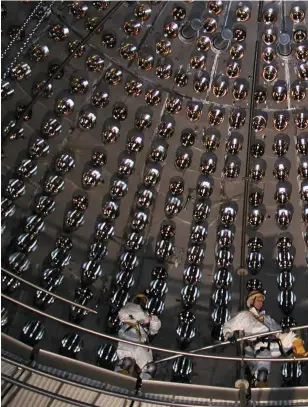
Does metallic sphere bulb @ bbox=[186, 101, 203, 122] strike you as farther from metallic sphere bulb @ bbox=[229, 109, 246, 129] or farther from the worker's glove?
the worker's glove

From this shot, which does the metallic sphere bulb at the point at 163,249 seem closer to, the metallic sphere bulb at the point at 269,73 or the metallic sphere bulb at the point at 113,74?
the metallic sphere bulb at the point at 113,74

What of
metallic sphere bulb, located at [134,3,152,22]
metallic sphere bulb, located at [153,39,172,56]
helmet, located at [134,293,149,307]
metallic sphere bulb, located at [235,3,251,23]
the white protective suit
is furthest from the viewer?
metallic sphere bulb, located at [153,39,172,56]

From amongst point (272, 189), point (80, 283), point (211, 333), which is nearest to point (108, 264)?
point (80, 283)

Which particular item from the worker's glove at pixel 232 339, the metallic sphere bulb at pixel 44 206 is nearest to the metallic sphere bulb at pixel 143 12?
the metallic sphere bulb at pixel 44 206

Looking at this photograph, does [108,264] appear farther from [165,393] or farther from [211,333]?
[165,393]

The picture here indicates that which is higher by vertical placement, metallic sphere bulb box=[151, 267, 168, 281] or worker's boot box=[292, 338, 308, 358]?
metallic sphere bulb box=[151, 267, 168, 281]

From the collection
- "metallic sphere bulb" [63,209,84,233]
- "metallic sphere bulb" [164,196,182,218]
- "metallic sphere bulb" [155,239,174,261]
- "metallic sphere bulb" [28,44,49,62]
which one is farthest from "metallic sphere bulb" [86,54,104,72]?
"metallic sphere bulb" [155,239,174,261]
